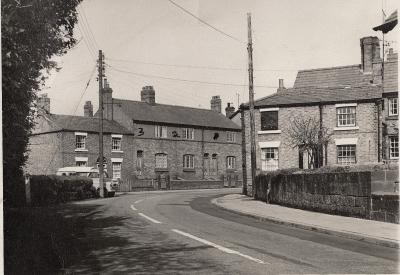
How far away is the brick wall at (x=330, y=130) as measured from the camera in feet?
108

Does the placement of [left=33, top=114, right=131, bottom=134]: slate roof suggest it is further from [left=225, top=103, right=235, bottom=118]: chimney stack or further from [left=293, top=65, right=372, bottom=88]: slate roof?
Answer: [left=225, top=103, right=235, bottom=118]: chimney stack

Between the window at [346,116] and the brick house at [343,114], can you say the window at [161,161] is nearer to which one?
the brick house at [343,114]

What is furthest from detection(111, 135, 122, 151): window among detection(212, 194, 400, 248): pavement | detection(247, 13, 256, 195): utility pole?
detection(212, 194, 400, 248): pavement

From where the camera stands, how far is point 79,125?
50.3 metres

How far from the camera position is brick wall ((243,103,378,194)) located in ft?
108

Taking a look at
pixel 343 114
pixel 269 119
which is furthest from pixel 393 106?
pixel 269 119

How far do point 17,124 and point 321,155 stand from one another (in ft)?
88.1

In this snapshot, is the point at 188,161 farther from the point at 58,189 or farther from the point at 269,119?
the point at 58,189

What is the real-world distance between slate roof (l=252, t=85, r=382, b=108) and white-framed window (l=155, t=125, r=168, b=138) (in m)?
20.9

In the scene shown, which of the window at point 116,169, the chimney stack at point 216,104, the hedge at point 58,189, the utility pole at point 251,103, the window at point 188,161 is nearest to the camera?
the hedge at point 58,189

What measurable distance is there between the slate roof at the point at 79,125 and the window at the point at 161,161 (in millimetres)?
4974

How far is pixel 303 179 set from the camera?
61.4 ft

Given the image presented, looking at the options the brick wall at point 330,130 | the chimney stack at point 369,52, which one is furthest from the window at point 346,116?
the chimney stack at point 369,52

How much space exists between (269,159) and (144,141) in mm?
21814
